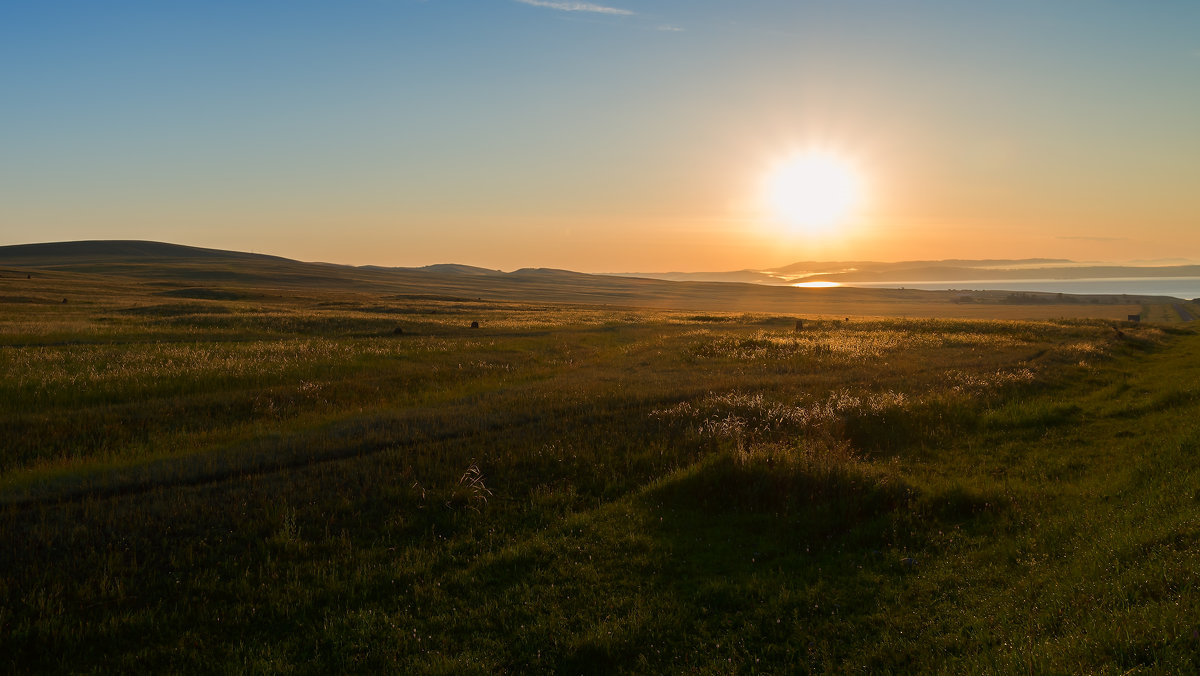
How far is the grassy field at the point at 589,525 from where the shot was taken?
6449 mm

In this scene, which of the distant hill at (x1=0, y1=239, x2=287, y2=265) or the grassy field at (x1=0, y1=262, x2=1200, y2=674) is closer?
the grassy field at (x1=0, y1=262, x2=1200, y2=674)

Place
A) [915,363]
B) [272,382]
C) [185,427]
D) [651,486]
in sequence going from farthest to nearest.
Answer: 1. [915,363]
2. [272,382]
3. [185,427]
4. [651,486]

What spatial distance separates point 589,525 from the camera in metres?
9.58

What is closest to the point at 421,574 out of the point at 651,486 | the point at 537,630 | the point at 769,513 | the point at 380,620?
the point at 380,620

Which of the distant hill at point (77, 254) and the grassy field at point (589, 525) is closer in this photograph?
the grassy field at point (589, 525)

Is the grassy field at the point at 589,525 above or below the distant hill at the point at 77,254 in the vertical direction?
below

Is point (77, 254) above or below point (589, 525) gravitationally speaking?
above

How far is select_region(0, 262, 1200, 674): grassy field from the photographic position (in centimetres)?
645

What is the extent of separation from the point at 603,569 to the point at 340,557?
11.6 ft

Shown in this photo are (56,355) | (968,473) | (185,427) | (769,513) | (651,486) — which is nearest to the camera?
(769,513)

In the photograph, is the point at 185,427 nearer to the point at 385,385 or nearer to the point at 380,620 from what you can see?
the point at 385,385

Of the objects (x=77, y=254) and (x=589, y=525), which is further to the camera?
(x=77, y=254)

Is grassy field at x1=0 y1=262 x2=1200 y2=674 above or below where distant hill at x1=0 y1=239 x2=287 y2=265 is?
below

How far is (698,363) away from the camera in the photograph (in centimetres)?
2889
